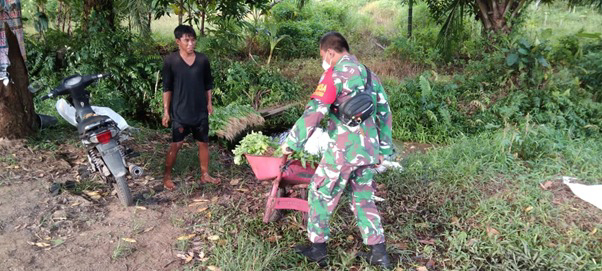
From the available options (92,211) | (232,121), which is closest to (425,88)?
(232,121)

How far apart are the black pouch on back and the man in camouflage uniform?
0.15ft

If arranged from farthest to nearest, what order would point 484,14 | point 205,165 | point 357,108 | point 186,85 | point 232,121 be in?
point 484,14 → point 232,121 → point 205,165 → point 186,85 → point 357,108

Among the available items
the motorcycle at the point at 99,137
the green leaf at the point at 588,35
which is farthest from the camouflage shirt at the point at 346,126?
the green leaf at the point at 588,35

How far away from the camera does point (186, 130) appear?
4402 mm

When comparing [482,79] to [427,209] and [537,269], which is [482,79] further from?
[537,269]

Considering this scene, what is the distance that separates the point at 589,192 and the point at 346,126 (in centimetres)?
260

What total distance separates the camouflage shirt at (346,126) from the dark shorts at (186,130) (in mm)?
1600

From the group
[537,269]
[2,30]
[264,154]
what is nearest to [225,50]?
[2,30]

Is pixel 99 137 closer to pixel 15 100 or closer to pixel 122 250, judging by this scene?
pixel 122 250

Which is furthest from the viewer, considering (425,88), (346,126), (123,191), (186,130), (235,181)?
(425,88)

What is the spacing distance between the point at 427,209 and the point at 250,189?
1.75m

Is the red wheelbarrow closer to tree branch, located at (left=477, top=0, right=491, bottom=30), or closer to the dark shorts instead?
the dark shorts

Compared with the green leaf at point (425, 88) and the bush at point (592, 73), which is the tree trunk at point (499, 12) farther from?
the green leaf at point (425, 88)

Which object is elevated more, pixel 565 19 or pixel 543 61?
pixel 543 61
